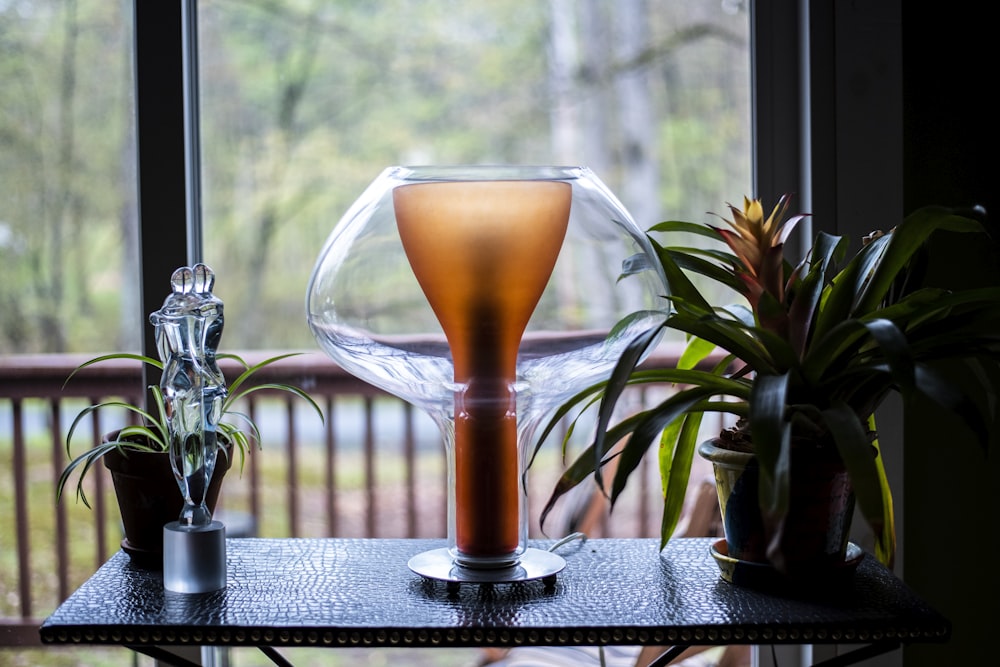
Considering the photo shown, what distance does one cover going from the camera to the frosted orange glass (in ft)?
3.53

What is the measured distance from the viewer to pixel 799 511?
1042 mm

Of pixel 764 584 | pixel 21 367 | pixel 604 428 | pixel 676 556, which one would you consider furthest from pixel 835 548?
pixel 21 367

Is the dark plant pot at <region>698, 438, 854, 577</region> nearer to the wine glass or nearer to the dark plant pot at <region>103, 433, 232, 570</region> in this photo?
the wine glass

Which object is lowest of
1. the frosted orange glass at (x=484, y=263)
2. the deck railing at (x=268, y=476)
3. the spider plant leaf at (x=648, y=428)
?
the deck railing at (x=268, y=476)

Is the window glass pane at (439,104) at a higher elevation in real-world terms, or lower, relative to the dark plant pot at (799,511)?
higher

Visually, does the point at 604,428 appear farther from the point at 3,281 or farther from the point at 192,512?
the point at 3,281

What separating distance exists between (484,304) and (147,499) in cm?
50

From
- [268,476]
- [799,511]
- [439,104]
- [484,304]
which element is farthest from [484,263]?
[268,476]

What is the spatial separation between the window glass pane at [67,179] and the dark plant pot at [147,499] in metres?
0.44

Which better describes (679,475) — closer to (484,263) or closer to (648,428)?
(648,428)

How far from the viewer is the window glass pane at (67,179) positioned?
5.11ft

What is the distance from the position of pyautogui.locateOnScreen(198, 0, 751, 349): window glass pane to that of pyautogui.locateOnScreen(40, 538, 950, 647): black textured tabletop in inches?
29.4

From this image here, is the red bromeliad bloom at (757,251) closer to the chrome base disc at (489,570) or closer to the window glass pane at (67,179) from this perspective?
the chrome base disc at (489,570)

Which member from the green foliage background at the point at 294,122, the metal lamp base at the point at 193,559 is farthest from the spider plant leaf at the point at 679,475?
the green foliage background at the point at 294,122
